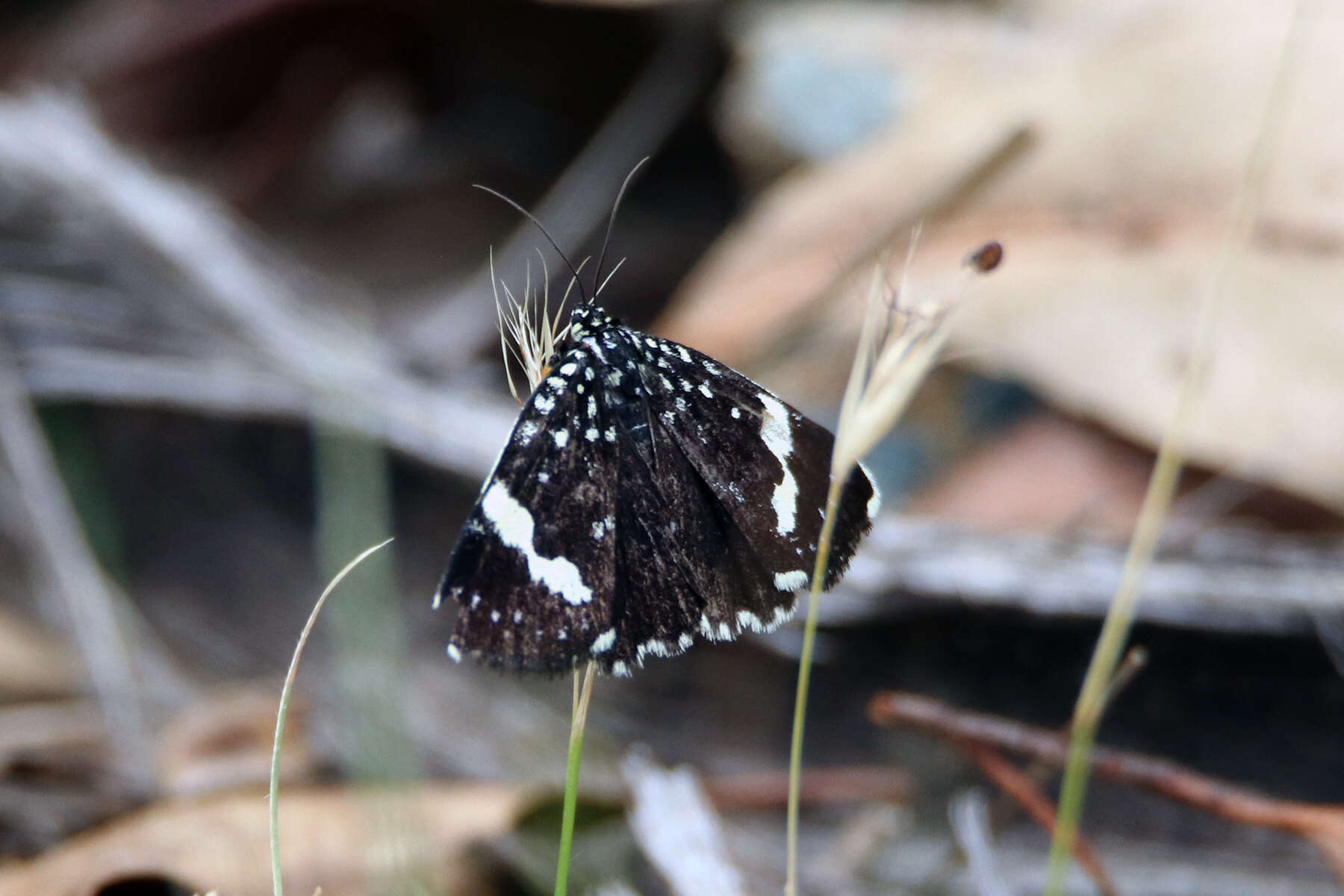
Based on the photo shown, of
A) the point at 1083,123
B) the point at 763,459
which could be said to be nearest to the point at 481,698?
the point at 763,459

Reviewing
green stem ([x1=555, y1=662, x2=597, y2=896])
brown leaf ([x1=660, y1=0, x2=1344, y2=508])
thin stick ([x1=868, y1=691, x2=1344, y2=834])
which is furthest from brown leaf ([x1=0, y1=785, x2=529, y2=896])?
brown leaf ([x1=660, y1=0, x2=1344, y2=508])

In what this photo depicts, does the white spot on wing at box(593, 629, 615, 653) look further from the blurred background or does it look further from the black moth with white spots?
the blurred background

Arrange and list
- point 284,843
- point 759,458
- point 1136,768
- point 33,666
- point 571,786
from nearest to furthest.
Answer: point 571,786 → point 759,458 → point 1136,768 → point 284,843 → point 33,666

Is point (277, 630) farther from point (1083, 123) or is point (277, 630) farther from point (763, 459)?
point (1083, 123)

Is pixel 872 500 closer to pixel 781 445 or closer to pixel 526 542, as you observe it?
pixel 781 445

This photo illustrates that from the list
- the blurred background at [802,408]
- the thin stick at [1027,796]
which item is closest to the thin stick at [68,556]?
the blurred background at [802,408]

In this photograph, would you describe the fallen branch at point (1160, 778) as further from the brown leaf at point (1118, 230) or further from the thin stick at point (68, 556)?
the thin stick at point (68, 556)

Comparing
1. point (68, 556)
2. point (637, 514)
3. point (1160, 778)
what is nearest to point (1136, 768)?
point (1160, 778)
